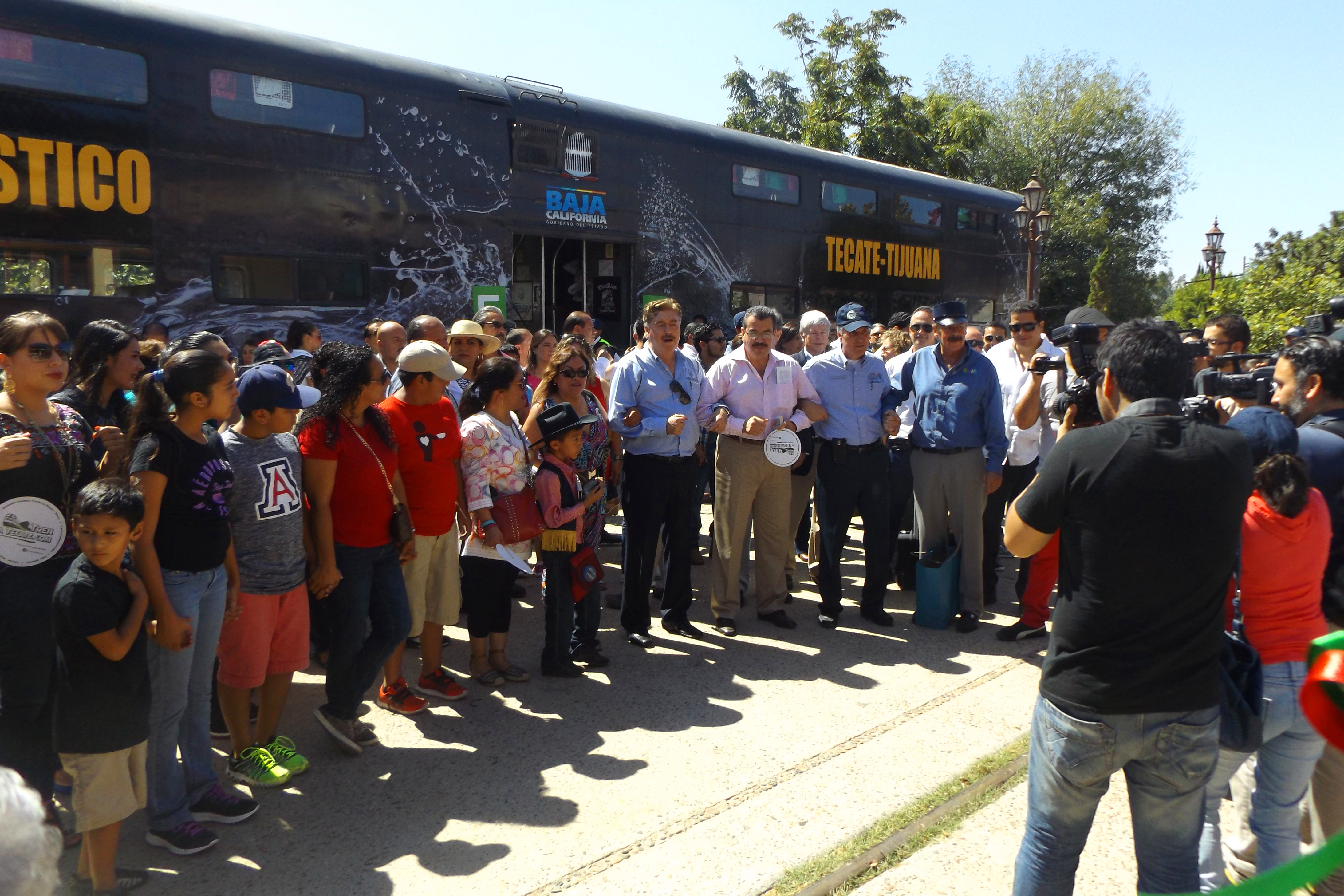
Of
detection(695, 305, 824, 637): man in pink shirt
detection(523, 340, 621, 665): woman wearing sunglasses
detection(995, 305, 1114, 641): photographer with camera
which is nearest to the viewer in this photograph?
detection(523, 340, 621, 665): woman wearing sunglasses

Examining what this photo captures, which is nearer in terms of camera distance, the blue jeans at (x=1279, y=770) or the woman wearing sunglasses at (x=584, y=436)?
the blue jeans at (x=1279, y=770)

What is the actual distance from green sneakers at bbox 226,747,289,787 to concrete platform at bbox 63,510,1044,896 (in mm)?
61

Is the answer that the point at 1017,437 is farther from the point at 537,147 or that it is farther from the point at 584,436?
the point at 537,147

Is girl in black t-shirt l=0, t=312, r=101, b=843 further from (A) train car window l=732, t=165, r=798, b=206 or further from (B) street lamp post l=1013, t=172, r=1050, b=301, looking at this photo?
(B) street lamp post l=1013, t=172, r=1050, b=301

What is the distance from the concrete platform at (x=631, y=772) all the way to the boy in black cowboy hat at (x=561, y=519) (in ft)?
0.72

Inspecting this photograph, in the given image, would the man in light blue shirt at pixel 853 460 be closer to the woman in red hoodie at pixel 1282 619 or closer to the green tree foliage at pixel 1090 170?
the woman in red hoodie at pixel 1282 619

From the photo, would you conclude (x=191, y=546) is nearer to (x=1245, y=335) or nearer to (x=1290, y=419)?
(x=1290, y=419)

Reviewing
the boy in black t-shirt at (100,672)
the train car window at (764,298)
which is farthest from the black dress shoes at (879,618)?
the train car window at (764,298)

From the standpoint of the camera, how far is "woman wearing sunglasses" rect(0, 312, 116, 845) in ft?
9.74

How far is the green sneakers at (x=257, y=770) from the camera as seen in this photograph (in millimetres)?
3619

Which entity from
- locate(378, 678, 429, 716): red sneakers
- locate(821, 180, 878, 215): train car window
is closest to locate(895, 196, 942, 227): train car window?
locate(821, 180, 878, 215): train car window

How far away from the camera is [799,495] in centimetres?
649

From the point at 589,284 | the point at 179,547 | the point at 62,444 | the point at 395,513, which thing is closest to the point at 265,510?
the point at 179,547

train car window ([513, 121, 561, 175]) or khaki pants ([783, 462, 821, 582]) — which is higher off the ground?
train car window ([513, 121, 561, 175])
